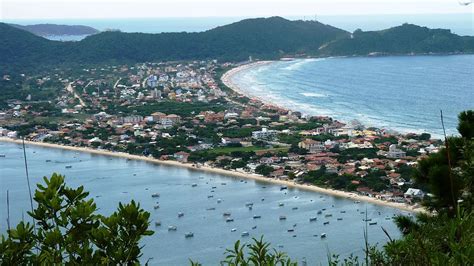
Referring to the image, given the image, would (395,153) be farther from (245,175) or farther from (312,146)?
(245,175)

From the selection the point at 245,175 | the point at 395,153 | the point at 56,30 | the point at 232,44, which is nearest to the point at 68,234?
the point at 245,175

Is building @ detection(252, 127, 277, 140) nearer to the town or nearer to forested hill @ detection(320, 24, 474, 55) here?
the town

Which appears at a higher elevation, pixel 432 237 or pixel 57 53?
pixel 432 237

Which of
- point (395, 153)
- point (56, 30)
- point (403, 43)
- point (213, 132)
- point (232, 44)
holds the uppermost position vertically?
point (403, 43)

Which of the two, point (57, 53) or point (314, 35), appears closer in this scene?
point (57, 53)

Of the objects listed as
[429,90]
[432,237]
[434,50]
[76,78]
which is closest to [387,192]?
[432,237]

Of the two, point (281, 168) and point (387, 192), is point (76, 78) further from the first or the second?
point (387, 192)

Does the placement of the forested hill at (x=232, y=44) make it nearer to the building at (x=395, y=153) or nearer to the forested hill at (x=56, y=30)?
the forested hill at (x=56, y=30)
